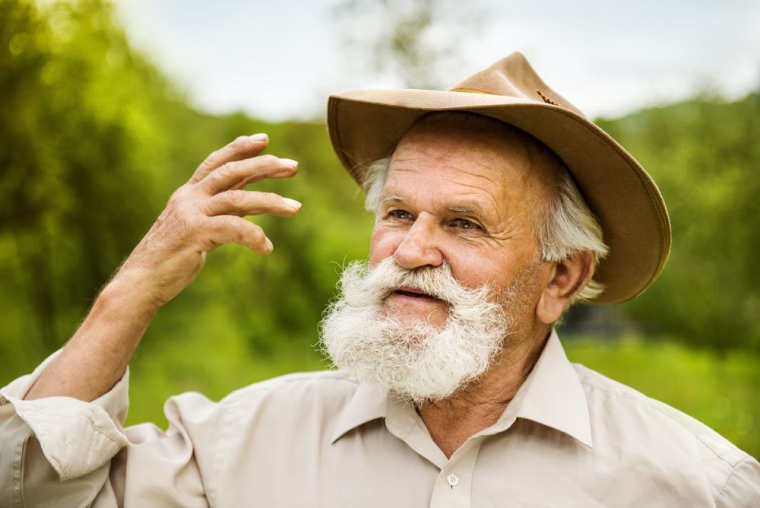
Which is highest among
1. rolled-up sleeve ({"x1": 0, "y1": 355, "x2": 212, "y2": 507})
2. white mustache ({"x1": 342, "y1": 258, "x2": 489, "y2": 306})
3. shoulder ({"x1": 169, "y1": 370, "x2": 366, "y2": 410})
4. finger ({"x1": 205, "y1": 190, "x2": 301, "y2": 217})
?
finger ({"x1": 205, "y1": 190, "x2": 301, "y2": 217})

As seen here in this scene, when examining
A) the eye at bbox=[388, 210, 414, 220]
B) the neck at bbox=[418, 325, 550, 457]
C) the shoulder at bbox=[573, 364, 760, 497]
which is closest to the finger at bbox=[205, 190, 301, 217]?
the eye at bbox=[388, 210, 414, 220]

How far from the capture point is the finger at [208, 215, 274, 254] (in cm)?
218

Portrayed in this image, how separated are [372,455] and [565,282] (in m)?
1.14

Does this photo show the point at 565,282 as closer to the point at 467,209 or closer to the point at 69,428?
the point at 467,209

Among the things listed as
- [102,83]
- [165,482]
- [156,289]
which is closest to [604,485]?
[165,482]

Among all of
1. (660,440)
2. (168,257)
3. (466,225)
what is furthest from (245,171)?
(660,440)

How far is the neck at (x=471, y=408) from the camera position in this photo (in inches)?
102

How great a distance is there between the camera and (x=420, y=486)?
7.73ft

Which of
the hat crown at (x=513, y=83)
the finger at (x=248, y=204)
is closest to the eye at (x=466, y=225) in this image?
the hat crown at (x=513, y=83)

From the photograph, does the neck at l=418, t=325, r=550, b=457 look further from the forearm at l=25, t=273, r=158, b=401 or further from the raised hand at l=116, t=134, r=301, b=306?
the forearm at l=25, t=273, r=158, b=401

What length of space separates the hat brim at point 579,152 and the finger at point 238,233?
0.73m

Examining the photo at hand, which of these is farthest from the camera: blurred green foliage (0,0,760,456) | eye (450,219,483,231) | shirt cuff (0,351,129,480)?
blurred green foliage (0,0,760,456)

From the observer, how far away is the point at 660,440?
7.86 feet

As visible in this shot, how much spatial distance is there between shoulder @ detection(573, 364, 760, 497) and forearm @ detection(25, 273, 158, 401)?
1.80 meters
